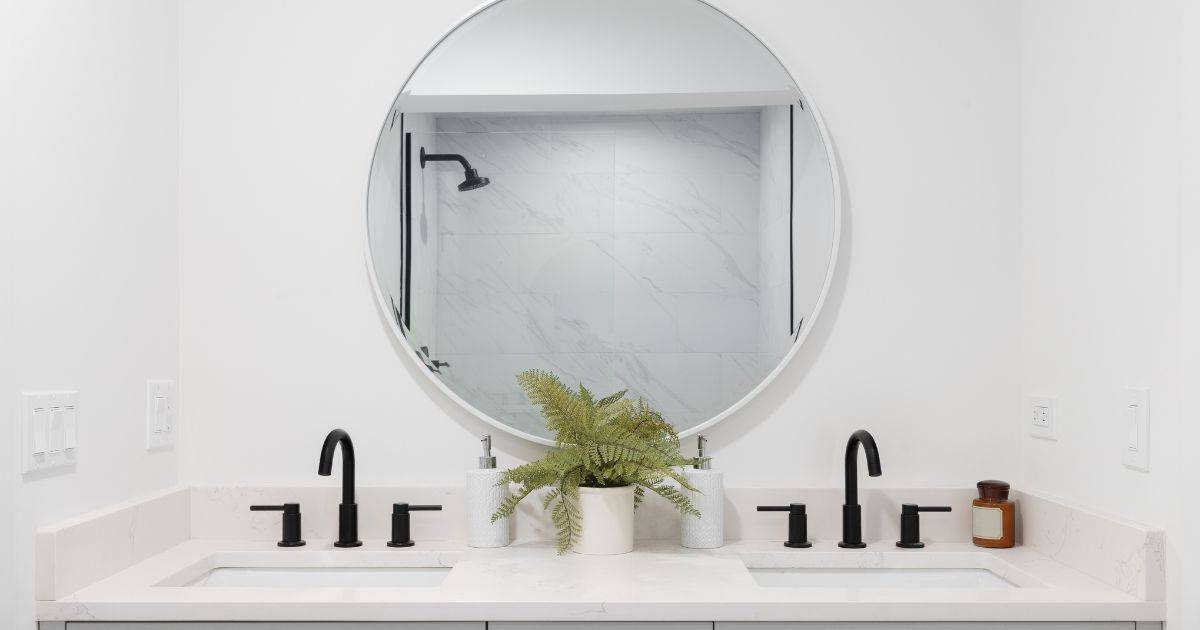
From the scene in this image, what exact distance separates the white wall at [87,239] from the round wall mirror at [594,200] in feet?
1.37

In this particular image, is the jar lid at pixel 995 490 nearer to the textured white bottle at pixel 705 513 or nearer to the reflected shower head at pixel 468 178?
the textured white bottle at pixel 705 513

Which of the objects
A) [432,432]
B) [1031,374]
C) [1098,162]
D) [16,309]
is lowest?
[432,432]

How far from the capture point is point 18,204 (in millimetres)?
1376

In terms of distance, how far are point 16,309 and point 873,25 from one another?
1609 mm

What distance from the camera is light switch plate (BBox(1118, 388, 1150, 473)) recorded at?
1.45 m

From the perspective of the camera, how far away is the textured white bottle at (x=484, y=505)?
1.76 meters

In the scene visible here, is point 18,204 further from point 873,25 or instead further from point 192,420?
point 873,25

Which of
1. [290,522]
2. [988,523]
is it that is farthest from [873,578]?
[290,522]

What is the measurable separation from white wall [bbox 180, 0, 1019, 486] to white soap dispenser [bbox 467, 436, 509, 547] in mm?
112

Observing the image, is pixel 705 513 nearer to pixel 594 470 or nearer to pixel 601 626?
pixel 594 470

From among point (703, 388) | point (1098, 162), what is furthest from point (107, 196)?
point (1098, 162)

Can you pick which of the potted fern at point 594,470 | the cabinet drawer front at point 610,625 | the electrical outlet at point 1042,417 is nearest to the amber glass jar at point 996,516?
the electrical outlet at point 1042,417

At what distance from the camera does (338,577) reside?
175cm

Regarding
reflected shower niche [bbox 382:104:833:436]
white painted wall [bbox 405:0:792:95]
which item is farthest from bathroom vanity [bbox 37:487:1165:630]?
white painted wall [bbox 405:0:792:95]
